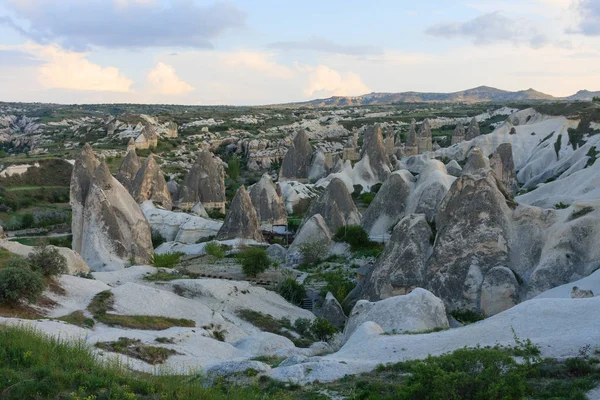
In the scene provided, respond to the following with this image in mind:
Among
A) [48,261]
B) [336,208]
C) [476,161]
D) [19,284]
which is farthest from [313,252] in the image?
[19,284]

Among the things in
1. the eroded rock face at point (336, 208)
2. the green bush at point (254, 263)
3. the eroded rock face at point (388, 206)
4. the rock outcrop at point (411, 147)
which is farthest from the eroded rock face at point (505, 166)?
the green bush at point (254, 263)

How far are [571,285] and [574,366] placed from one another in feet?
28.8

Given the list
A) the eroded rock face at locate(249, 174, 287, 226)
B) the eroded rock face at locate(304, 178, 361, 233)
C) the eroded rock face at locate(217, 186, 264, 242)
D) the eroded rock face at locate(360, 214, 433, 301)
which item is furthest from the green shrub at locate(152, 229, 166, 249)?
the eroded rock face at locate(360, 214, 433, 301)

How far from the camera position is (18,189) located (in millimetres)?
54688

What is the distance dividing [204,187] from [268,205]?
666 cm

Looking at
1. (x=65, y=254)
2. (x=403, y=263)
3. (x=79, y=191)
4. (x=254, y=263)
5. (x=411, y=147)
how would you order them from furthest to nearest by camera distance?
(x=411, y=147), (x=254, y=263), (x=79, y=191), (x=403, y=263), (x=65, y=254)

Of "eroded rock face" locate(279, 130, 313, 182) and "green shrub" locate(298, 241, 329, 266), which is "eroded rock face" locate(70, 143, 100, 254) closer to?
"green shrub" locate(298, 241, 329, 266)

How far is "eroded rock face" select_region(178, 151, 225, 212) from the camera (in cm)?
4625

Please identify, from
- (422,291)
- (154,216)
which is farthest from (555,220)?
(154,216)

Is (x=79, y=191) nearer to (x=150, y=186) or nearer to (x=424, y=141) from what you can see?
(x=150, y=186)

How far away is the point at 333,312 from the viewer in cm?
2259

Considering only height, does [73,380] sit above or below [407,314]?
above

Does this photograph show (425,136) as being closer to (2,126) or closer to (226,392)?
(226,392)

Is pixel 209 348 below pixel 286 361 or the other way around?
below
